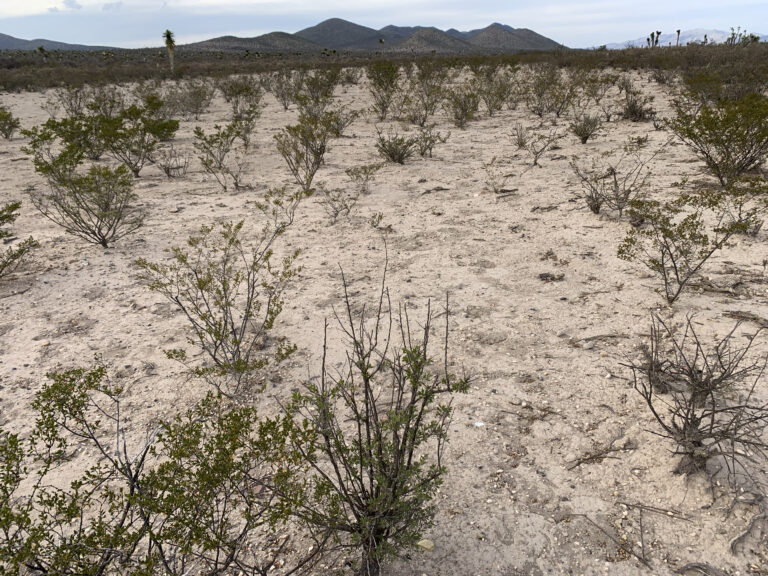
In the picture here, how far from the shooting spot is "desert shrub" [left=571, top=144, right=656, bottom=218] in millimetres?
5910

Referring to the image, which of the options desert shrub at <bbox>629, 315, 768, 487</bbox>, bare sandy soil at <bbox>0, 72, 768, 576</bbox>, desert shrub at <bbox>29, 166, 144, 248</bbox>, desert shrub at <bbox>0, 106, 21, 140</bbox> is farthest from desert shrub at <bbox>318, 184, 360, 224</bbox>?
desert shrub at <bbox>0, 106, 21, 140</bbox>

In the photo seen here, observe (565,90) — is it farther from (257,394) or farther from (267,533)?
(267,533)

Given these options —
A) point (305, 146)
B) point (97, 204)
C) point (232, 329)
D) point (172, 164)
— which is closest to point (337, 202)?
point (305, 146)

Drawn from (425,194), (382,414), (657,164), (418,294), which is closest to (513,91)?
(657,164)

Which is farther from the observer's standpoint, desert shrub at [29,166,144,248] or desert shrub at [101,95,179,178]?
desert shrub at [101,95,179,178]

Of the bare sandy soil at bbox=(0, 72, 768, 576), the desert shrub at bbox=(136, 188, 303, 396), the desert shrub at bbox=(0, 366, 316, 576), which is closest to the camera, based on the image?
the desert shrub at bbox=(0, 366, 316, 576)

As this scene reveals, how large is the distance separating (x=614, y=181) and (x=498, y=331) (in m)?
3.50

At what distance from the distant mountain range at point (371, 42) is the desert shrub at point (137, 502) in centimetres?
6275

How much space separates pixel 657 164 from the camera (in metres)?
7.65

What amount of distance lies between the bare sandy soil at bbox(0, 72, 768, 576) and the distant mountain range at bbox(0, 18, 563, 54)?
191ft

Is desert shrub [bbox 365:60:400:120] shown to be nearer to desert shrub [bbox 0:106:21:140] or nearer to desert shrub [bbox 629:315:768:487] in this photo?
desert shrub [bbox 0:106:21:140]

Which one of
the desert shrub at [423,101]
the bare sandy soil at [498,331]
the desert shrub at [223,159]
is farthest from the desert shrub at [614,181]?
the desert shrub at [223,159]

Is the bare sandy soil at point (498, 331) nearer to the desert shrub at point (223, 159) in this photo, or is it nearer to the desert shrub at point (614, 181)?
the desert shrub at point (614, 181)

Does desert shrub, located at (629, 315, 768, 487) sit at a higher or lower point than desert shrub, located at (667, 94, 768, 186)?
lower
